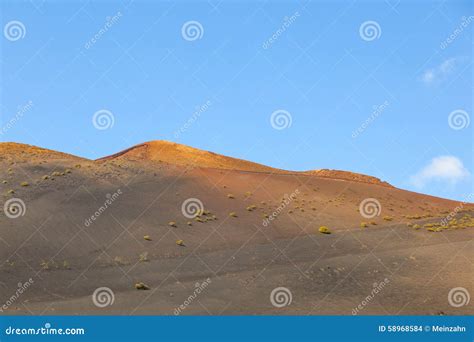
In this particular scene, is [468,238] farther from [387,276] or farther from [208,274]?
[208,274]

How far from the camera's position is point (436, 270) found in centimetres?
4175

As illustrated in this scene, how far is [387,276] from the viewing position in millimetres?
40062

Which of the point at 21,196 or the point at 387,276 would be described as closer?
the point at 387,276

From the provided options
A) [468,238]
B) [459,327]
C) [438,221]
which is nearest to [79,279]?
[459,327]

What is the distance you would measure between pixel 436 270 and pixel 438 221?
17.8 m

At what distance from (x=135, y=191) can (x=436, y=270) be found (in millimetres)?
26363

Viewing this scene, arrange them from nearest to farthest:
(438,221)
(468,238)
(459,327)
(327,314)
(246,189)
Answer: (459,327) < (327,314) < (468,238) < (438,221) < (246,189)

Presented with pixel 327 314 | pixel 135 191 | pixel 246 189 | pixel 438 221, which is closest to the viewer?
pixel 327 314

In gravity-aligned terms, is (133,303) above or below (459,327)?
below

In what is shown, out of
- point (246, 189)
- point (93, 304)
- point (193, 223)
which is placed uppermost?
point (246, 189)

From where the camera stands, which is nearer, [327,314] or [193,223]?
[327,314]

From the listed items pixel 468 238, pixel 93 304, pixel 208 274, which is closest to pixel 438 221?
pixel 468 238

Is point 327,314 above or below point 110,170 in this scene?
below

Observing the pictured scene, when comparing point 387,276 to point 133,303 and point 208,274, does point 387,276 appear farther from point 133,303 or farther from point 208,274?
point 133,303
